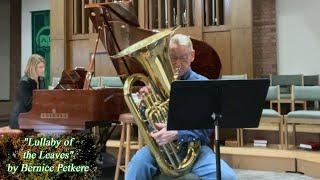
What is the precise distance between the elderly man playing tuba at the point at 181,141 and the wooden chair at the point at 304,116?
2.82 metres

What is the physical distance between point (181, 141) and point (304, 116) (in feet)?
10.4

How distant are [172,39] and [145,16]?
17.3 feet

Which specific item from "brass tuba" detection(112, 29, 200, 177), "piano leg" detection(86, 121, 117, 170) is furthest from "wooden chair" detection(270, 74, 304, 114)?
"brass tuba" detection(112, 29, 200, 177)

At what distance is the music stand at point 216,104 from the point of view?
2172mm

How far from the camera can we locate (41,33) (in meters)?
9.96

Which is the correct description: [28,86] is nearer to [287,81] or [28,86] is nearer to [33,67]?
[33,67]

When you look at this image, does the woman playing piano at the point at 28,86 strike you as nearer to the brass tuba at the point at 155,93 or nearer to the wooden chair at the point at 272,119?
the brass tuba at the point at 155,93

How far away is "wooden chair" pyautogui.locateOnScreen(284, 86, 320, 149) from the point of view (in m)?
5.19

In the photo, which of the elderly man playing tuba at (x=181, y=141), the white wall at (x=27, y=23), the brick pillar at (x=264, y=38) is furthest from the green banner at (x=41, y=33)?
the elderly man playing tuba at (x=181, y=141)

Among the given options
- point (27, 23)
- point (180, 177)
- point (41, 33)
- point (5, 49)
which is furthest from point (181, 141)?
point (5, 49)

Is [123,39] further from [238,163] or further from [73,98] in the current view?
[238,163]

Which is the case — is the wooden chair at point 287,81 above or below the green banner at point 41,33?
below

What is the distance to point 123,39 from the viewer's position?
4000 mm

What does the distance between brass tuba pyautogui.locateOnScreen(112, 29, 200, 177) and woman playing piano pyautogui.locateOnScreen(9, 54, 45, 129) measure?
2.02 metres
